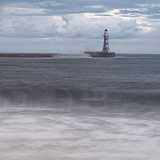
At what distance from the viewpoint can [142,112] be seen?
20.4 m

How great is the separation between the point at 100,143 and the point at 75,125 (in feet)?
10.1

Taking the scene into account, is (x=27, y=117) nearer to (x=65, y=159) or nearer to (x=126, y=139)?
(x=126, y=139)

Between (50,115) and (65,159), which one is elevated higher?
(50,115)

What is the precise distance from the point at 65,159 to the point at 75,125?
463cm

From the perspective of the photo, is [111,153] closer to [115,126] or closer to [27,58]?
[115,126]

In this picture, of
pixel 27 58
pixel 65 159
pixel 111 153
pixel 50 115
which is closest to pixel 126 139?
pixel 111 153

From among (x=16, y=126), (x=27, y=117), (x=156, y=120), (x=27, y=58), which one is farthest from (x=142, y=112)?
(x=27, y=58)

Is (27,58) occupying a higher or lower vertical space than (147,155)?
higher

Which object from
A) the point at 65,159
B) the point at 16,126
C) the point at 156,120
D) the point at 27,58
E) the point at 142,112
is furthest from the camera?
the point at 27,58

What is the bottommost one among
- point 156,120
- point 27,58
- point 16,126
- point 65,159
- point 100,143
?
point 65,159

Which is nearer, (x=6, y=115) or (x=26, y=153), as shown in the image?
(x=26, y=153)

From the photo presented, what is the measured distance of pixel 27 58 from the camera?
7805 inches

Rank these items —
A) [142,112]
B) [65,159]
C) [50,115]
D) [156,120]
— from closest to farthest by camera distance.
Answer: [65,159]
[156,120]
[50,115]
[142,112]

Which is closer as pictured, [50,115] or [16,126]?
[16,126]
